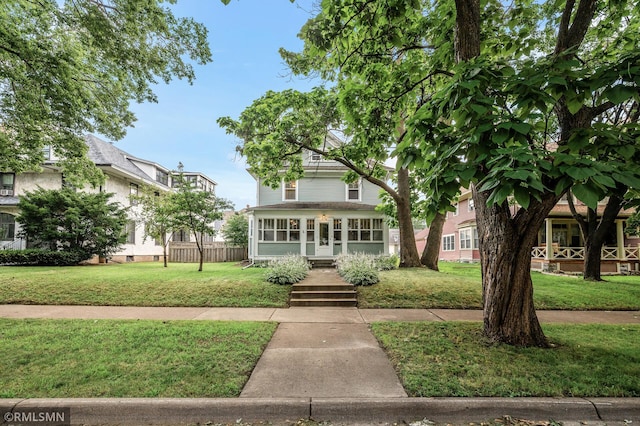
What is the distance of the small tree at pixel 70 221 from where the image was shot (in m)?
15.6

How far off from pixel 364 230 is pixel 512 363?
44.5 ft

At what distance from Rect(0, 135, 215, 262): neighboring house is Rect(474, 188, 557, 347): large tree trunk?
16585 millimetres

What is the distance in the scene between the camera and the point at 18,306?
7785mm

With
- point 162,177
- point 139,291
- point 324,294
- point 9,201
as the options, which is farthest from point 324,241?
point 9,201

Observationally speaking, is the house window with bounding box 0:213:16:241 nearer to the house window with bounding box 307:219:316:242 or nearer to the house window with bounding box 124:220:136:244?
the house window with bounding box 124:220:136:244

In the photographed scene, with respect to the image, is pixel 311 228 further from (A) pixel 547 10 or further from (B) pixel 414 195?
(A) pixel 547 10

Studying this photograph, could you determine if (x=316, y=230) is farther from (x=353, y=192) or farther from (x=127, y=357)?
(x=127, y=357)

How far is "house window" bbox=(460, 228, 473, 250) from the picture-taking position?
2510cm

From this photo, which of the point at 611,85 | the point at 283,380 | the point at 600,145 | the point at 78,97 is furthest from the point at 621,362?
the point at 78,97

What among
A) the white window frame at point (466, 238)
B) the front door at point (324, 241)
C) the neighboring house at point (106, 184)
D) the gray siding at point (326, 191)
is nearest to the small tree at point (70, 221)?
the neighboring house at point (106, 184)

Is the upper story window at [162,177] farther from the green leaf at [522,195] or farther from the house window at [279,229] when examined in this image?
the green leaf at [522,195]

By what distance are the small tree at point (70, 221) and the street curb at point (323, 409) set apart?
16193mm

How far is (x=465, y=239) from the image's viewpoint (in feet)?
85.7

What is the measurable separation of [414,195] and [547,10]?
11572 millimetres
